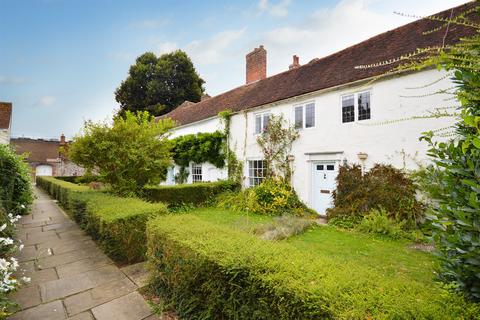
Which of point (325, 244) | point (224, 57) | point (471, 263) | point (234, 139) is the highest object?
point (224, 57)

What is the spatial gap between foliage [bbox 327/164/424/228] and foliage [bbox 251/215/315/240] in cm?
175

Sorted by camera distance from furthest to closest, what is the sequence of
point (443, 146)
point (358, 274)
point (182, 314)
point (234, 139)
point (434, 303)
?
point (234, 139) → point (182, 314) → point (358, 274) → point (443, 146) → point (434, 303)

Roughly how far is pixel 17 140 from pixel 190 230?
55.8 meters

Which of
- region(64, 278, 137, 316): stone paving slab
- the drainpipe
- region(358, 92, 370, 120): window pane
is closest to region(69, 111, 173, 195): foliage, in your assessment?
region(64, 278, 137, 316): stone paving slab

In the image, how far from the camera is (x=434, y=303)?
5.90 feet

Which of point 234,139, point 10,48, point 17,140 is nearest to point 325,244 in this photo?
point 234,139

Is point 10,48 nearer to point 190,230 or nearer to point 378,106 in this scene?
point 190,230

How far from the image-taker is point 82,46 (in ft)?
40.6

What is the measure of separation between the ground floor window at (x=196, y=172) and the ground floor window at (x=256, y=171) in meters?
5.00

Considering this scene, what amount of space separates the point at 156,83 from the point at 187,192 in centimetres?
2398

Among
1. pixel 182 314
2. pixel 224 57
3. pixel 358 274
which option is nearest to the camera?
pixel 358 274

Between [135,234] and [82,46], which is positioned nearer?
[135,234]

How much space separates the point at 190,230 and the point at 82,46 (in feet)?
43.6

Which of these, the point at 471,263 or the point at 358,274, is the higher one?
the point at 471,263
